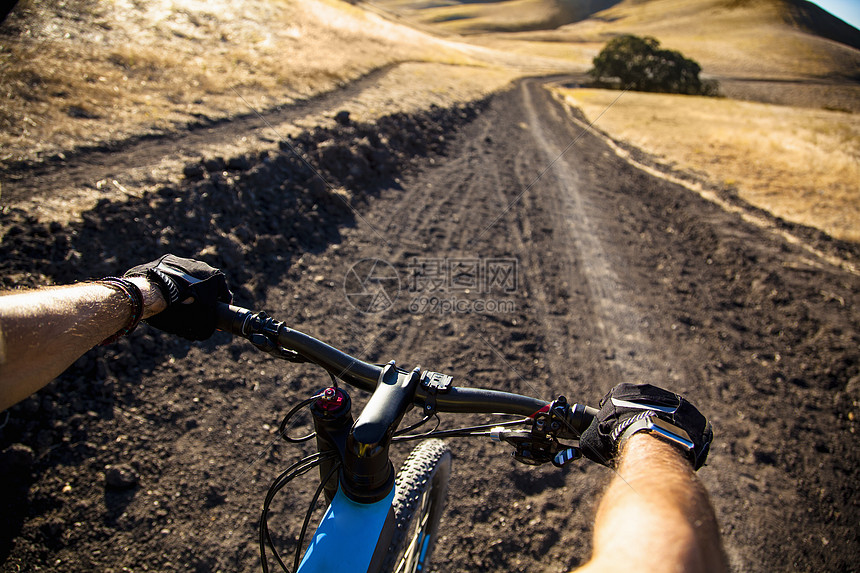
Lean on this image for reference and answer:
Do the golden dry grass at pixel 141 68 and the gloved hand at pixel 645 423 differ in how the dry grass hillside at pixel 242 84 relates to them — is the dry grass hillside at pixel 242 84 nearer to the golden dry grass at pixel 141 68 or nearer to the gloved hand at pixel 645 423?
the golden dry grass at pixel 141 68

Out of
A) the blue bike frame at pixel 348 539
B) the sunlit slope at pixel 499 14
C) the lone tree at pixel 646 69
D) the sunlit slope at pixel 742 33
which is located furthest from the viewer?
the sunlit slope at pixel 499 14

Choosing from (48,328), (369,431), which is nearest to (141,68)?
(48,328)

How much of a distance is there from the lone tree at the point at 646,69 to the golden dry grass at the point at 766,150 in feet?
44.3

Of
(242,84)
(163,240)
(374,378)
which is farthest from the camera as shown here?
(242,84)

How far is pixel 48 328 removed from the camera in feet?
4.02

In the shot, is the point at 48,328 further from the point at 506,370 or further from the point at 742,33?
the point at 742,33

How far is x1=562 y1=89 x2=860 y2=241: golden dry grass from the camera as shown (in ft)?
37.9

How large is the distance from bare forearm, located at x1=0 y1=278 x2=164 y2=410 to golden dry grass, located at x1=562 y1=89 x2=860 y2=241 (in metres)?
13.8

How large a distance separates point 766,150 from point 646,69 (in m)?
26.0

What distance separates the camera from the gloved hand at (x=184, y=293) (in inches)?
65.8

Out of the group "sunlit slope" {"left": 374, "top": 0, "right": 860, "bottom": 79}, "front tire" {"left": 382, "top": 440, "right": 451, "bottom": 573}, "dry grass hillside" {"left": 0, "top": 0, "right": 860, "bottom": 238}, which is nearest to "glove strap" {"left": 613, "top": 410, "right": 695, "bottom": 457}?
"front tire" {"left": 382, "top": 440, "right": 451, "bottom": 573}

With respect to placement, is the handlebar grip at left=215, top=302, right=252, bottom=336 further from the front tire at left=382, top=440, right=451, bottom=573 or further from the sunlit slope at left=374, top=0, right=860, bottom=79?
the sunlit slope at left=374, top=0, right=860, bottom=79

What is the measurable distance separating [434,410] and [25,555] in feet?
10.3

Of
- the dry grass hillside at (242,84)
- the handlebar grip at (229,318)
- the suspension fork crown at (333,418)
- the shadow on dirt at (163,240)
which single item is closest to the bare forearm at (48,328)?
the handlebar grip at (229,318)
